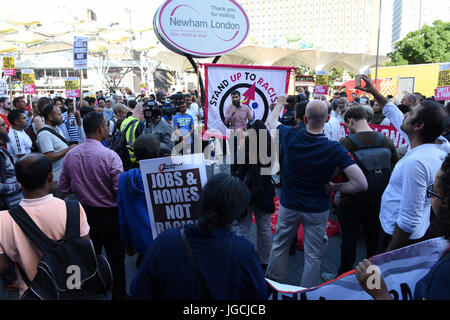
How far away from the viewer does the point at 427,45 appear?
32812 mm

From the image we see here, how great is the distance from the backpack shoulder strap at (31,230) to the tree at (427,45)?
38.3 metres

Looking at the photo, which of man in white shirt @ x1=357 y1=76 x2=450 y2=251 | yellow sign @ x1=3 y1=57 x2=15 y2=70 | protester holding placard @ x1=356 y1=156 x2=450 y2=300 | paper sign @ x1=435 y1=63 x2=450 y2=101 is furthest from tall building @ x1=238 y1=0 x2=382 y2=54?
protester holding placard @ x1=356 y1=156 x2=450 y2=300

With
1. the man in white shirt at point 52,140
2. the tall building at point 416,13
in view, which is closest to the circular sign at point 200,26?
the man in white shirt at point 52,140

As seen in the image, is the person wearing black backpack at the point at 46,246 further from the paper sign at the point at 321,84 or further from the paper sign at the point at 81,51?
the paper sign at the point at 321,84

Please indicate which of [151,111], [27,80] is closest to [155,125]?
[151,111]

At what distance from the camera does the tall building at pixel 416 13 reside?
10962 cm

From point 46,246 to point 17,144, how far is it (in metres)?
2.67

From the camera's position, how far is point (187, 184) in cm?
243

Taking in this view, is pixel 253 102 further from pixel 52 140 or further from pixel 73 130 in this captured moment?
pixel 73 130

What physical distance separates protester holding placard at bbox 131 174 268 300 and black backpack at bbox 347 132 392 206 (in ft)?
6.59

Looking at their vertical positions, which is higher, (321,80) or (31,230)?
(321,80)

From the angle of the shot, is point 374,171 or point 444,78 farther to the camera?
point 444,78
